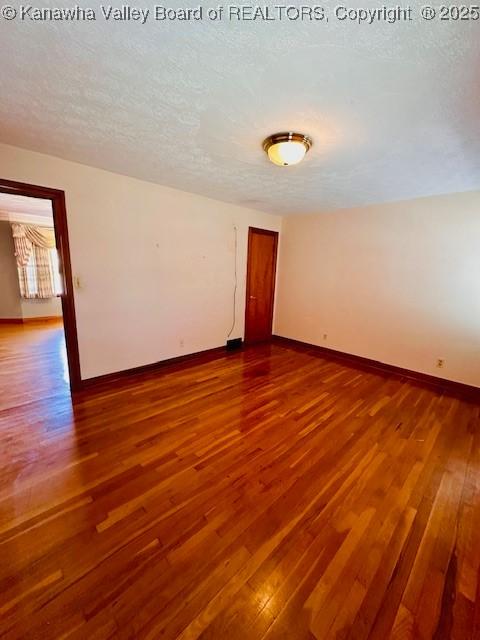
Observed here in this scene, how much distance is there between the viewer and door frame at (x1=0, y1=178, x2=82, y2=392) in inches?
92.7

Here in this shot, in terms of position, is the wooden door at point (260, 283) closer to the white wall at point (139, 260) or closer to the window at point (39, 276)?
the white wall at point (139, 260)

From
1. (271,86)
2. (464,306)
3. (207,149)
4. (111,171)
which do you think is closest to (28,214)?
(111,171)

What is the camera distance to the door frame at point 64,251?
2.35 m

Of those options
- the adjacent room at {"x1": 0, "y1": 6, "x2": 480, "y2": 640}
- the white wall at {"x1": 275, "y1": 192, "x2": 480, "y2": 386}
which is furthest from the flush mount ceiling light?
the white wall at {"x1": 275, "y1": 192, "x2": 480, "y2": 386}

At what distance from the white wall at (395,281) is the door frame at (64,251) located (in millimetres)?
3479

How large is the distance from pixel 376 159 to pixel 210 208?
7.36 feet

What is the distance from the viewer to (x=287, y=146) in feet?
6.17

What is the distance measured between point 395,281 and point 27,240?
767cm

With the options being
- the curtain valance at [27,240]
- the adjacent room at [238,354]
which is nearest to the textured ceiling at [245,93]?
the adjacent room at [238,354]

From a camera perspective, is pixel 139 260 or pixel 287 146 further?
pixel 139 260

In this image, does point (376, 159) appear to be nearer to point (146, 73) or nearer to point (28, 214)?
point (146, 73)

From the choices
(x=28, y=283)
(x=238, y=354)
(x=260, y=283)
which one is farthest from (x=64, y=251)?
(x=28, y=283)

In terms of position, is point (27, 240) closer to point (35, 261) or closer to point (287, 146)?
point (35, 261)

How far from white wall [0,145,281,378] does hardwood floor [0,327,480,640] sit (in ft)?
2.77
